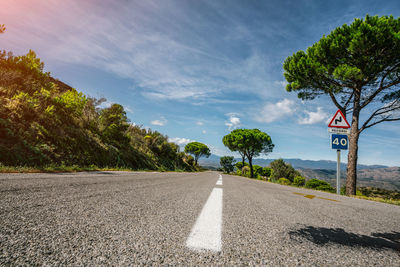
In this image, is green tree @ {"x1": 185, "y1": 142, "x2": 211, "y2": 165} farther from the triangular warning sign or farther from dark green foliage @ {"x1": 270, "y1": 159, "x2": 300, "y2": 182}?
the triangular warning sign

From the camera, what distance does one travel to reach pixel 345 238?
1.12m

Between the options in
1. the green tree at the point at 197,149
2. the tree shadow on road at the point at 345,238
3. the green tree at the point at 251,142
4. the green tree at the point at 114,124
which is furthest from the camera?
the green tree at the point at 197,149

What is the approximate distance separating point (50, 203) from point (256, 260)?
1579mm

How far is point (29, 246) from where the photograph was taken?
2.10ft

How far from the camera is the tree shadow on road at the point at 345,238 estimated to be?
1.02 metres

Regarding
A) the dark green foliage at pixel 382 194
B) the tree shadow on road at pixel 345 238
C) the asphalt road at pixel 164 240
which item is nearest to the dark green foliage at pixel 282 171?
the dark green foliage at pixel 382 194

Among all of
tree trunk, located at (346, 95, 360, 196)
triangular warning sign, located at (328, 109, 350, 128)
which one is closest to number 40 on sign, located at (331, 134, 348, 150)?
triangular warning sign, located at (328, 109, 350, 128)

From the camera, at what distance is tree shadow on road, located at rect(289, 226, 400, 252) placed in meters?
1.02

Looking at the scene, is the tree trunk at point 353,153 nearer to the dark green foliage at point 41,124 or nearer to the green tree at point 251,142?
the dark green foliage at point 41,124

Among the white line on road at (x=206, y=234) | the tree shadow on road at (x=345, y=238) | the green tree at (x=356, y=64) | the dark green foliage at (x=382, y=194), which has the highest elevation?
the green tree at (x=356, y=64)

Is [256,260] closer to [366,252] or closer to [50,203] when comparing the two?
[366,252]

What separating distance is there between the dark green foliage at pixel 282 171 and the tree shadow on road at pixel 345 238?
33395mm

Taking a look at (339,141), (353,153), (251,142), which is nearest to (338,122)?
(339,141)

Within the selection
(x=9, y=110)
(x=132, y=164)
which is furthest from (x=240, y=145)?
(x=9, y=110)
